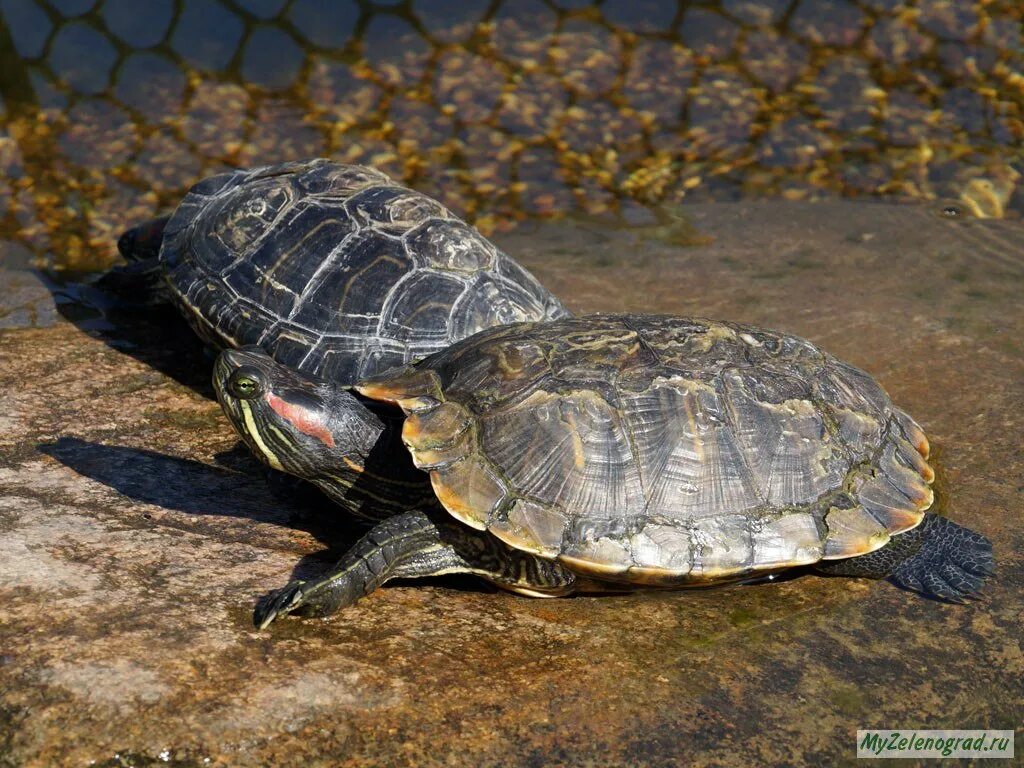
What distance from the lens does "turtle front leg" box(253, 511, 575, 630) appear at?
4.46m

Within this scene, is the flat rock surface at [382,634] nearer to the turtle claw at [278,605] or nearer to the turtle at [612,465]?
the turtle claw at [278,605]

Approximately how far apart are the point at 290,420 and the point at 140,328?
116 inches

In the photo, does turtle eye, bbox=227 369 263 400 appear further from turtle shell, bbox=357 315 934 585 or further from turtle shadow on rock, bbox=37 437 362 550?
turtle shadow on rock, bbox=37 437 362 550

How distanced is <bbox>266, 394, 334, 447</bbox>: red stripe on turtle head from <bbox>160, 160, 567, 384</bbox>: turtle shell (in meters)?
1.04

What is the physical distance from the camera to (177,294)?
6.92 m

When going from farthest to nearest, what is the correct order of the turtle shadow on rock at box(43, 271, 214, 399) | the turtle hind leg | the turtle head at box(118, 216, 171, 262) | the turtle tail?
the turtle head at box(118, 216, 171, 262), the turtle tail, the turtle shadow on rock at box(43, 271, 214, 399), the turtle hind leg

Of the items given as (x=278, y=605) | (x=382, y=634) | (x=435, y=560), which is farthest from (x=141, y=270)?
(x=382, y=634)

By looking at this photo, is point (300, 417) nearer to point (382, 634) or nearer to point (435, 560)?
point (435, 560)

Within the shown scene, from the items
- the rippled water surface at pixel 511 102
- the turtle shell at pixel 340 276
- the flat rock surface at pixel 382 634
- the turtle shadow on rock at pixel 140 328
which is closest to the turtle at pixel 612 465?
the flat rock surface at pixel 382 634

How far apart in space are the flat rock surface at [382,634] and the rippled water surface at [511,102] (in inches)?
137

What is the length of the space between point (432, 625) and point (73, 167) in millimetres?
7589

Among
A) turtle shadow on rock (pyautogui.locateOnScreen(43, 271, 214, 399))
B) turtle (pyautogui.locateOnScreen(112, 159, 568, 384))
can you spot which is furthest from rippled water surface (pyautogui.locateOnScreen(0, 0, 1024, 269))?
turtle (pyautogui.locateOnScreen(112, 159, 568, 384))

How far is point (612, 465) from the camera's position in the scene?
465 centimetres

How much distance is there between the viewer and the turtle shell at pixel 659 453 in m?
4.55
